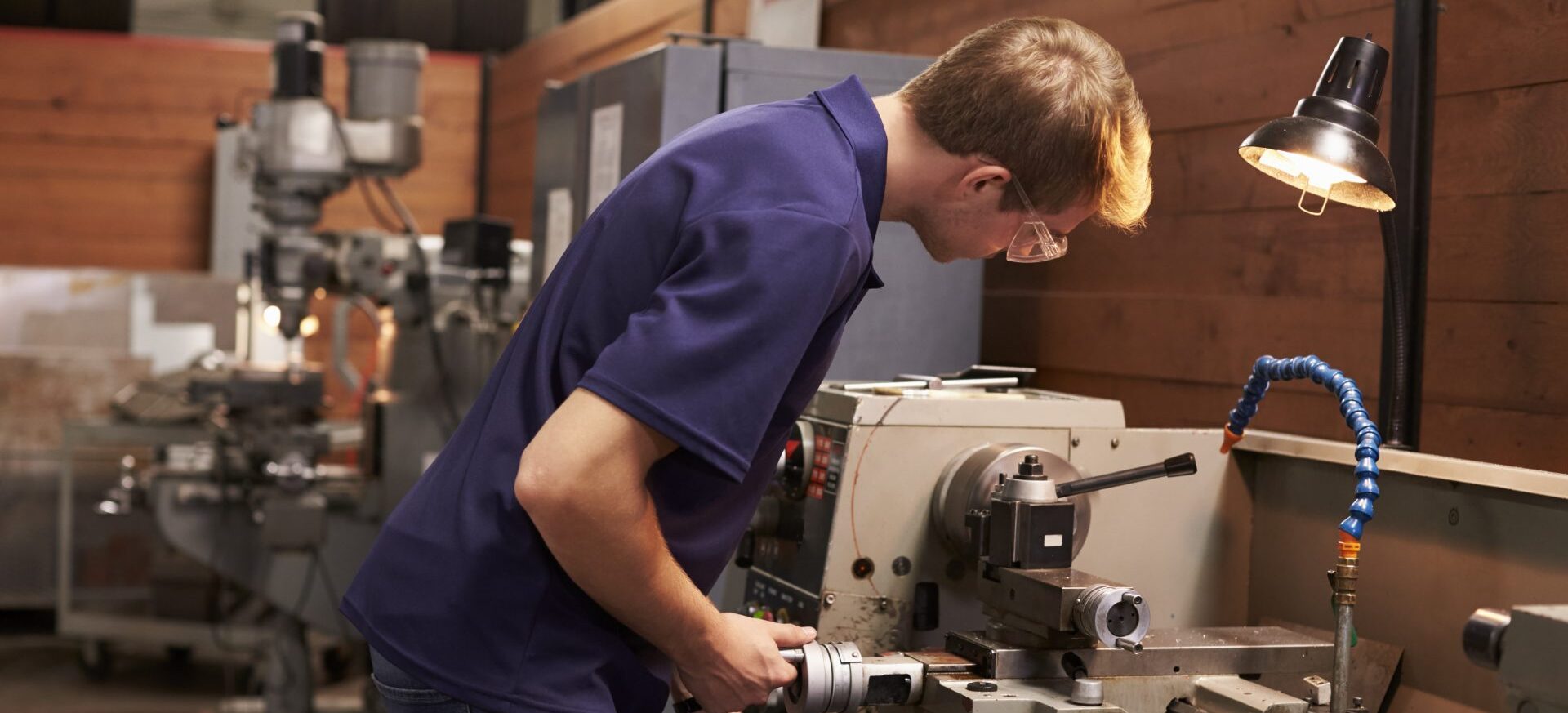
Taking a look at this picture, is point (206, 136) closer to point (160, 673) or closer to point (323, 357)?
point (323, 357)

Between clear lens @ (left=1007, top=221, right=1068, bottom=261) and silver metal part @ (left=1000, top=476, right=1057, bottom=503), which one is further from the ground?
clear lens @ (left=1007, top=221, right=1068, bottom=261)

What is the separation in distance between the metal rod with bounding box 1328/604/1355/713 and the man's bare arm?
479 mm

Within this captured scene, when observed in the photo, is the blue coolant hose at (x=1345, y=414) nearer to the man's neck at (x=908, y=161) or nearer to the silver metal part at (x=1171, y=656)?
the silver metal part at (x=1171, y=656)

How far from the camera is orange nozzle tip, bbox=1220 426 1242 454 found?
5.49 feet

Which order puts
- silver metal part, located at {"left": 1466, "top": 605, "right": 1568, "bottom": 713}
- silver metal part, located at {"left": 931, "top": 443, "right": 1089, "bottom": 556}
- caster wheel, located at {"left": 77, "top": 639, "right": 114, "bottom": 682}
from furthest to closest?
caster wheel, located at {"left": 77, "top": 639, "right": 114, "bottom": 682} < silver metal part, located at {"left": 931, "top": 443, "right": 1089, "bottom": 556} < silver metal part, located at {"left": 1466, "top": 605, "right": 1568, "bottom": 713}

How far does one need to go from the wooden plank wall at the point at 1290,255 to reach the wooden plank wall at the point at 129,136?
129 inches

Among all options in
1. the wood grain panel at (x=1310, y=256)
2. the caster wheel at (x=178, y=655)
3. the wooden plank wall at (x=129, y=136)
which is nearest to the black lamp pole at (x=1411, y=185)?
the wood grain panel at (x=1310, y=256)

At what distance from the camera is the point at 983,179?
47.6 inches

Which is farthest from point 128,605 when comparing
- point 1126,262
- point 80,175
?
point 1126,262

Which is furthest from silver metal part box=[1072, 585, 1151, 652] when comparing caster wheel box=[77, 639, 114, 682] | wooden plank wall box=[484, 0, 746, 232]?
caster wheel box=[77, 639, 114, 682]

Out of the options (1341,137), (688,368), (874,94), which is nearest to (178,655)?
(874,94)

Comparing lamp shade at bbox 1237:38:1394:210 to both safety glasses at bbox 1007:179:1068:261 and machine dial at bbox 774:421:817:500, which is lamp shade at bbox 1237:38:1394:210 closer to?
safety glasses at bbox 1007:179:1068:261

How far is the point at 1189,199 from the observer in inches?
82.2

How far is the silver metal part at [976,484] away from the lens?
1.53m
